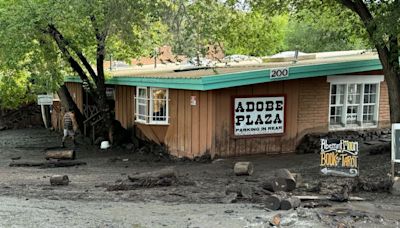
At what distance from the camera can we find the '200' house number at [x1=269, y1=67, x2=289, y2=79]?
51.1ft

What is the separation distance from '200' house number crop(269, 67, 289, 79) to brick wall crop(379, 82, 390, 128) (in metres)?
4.51

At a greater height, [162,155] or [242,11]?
[242,11]

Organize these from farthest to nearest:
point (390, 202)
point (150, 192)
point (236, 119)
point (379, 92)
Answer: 1. point (379, 92)
2. point (236, 119)
3. point (150, 192)
4. point (390, 202)

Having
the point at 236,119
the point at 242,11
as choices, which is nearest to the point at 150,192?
the point at 236,119

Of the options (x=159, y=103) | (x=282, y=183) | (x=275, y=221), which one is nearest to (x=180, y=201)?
(x=282, y=183)

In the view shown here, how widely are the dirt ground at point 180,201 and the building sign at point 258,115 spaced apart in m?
0.91

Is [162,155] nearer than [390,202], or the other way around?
[390,202]

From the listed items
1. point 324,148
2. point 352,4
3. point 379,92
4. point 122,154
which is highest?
point 352,4

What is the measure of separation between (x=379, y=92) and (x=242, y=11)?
18.4ft

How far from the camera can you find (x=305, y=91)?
1702cm

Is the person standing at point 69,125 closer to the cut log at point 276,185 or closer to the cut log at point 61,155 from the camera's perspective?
the cut log at point 61,155

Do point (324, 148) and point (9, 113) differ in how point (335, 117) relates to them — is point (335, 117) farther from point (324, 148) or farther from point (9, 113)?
point (9, 113)

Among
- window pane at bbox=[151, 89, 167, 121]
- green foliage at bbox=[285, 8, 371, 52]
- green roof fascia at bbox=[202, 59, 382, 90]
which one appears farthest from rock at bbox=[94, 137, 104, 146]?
green foliage at bbox=[285, 8, 371, 52]

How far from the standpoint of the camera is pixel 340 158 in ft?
37.8
